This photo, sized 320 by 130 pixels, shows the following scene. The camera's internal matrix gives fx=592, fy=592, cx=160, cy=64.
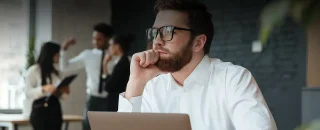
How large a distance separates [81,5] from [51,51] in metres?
1.39

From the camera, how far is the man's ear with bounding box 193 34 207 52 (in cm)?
189

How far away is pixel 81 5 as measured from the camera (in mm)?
7371

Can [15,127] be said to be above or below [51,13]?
below

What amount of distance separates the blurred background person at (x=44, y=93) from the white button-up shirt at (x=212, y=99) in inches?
145

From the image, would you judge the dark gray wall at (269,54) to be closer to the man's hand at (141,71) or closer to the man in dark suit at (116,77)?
the man in dark suit at (116,77)

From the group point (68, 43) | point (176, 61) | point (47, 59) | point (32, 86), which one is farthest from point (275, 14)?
point (68, 43)

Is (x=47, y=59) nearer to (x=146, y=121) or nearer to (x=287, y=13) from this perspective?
(x=146, y=121)

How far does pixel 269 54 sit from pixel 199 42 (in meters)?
4.46

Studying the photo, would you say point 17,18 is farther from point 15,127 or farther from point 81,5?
point 15,127

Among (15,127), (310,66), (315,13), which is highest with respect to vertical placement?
(315,13)

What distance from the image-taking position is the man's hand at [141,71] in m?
1.85

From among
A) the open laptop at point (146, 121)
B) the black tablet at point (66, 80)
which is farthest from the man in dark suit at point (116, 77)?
the open laptop at point (146, 121)

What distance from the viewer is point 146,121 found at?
110 centimetres

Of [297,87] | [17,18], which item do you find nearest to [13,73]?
[17,18]
